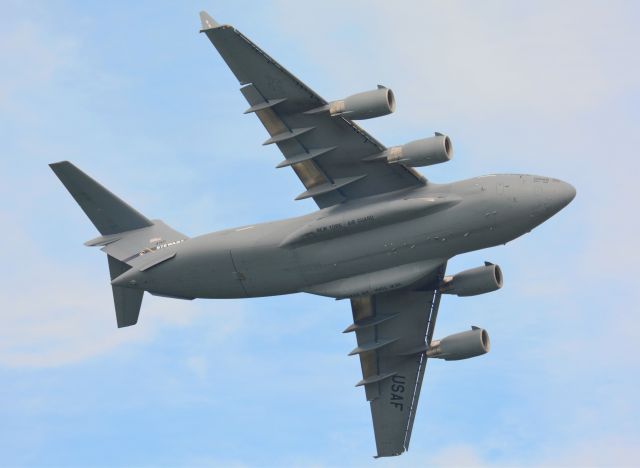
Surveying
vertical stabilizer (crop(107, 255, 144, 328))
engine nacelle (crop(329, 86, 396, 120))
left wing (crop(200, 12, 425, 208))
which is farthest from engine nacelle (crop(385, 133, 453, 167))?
vertical stabilizer (crop(107, 255, 144, 328))

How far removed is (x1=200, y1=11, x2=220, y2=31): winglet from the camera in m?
48.3

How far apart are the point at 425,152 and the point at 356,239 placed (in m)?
4.54

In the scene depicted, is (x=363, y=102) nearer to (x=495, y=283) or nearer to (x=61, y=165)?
(x=495, y=283)

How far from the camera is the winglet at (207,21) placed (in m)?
48.3

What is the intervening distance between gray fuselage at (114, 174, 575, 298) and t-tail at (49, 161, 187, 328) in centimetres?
122

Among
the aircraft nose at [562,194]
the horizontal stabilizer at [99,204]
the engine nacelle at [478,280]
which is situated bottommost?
the engine nacelle at [478,280]

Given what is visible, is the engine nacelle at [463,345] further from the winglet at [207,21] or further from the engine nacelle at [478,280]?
the winglet at [207,21]

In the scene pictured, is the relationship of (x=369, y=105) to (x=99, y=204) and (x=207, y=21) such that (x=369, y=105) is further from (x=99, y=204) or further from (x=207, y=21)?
(x=99, y=204)

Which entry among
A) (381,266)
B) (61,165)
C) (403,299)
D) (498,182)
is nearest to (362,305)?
(403,299)

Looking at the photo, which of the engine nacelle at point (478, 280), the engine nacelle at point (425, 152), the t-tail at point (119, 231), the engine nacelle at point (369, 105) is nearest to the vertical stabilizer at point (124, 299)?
the t-tail at point (119, 231)

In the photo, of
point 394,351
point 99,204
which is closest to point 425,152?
point 394,351

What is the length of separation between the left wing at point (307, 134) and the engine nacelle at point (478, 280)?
17.5 ft

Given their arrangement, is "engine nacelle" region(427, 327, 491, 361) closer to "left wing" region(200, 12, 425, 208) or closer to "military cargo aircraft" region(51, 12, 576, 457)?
"military cargo aircraft" region(51, 12, 576, 457)

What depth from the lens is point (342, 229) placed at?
2008 inches
